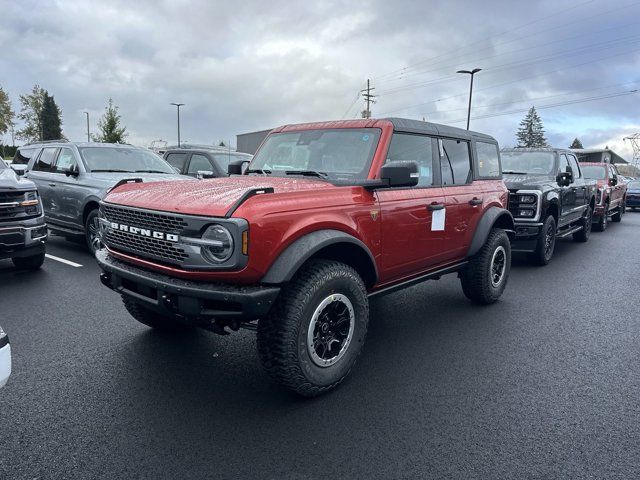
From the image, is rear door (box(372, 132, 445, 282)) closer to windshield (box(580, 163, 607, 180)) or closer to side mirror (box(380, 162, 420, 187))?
side mirror (box(380, 162, 420, 187))

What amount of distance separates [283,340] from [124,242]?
1402 millimetres

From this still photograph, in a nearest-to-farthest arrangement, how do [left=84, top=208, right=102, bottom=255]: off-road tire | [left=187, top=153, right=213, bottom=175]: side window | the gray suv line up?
[left=84, top=208, right=102, bottom=255]: off-road tire < the gray suv < [left=187, top=153, right=213, bottom=175]: side window

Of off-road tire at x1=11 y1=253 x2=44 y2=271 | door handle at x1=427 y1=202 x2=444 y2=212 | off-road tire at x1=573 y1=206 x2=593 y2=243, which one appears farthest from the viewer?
off-road tire at x1=573 y1=206 x2=593 y2=243

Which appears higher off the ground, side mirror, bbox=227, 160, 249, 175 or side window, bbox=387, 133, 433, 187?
side window, bbox=387, 133, 433, 187

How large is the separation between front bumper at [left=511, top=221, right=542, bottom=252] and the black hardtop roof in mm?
2530

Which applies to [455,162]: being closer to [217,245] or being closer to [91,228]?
[217,245]

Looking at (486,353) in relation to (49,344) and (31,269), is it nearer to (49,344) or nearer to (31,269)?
(49,344)

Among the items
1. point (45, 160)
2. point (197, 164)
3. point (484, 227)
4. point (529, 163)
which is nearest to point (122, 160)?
point (45, 160)

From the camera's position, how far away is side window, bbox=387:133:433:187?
3.93 m

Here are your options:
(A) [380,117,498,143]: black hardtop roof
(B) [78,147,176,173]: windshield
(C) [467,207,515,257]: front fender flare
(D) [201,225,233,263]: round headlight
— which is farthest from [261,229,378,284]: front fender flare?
(B) [78,147,176,173]: windshield

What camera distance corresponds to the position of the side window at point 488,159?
5.24m

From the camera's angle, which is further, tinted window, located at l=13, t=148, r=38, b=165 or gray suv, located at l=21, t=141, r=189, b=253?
tinted window, located at l=13, t=148, r=38, b=165

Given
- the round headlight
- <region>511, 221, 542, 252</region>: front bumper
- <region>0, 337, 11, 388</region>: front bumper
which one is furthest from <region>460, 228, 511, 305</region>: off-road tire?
<region>0, 337, 11, 388</region>: front bumper

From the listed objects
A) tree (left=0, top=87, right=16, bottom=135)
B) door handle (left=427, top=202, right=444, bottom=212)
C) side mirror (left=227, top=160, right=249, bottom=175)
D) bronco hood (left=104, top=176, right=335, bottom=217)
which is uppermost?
tree (left=0, top=87, right=16, bottom=135)
